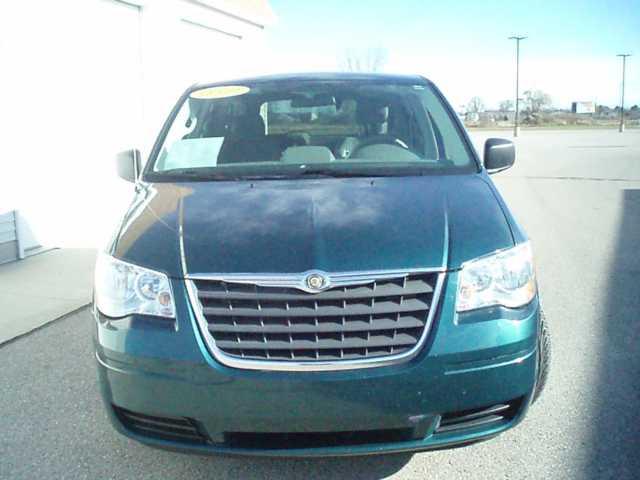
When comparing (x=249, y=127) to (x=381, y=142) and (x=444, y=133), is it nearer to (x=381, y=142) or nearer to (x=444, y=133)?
(x=381, y=142)

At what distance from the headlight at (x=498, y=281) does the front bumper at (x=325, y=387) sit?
48 millimetres

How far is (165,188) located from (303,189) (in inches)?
29.2

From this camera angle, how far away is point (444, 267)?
2.40 m

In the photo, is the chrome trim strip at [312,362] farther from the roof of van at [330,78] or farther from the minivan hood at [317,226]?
the roof of van at [330,78]

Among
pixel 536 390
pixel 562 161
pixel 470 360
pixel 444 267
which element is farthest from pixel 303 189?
pixel 562 161

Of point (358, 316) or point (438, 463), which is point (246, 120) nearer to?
point (358, 316)

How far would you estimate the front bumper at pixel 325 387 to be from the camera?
7.43ft

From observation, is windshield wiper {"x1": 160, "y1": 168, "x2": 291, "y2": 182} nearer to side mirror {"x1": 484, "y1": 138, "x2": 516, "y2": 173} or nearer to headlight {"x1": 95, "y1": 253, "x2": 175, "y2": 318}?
headlight {"x1": 95, "y1": 253, "x2": 175, "y2": 318}

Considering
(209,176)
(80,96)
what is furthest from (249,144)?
(80,96)

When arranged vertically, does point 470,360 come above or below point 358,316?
below

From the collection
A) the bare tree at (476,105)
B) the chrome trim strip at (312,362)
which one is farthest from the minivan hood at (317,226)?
the bare tree at (476,105)

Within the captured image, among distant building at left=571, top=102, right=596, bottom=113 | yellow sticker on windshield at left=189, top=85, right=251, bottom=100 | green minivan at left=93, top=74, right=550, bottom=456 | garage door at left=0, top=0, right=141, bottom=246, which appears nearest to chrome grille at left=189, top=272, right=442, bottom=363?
green minivan at left=93, top=74, right=550, bottom=456

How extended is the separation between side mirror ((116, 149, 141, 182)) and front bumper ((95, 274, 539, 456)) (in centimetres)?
184

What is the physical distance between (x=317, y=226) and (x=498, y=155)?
68.0 inches
